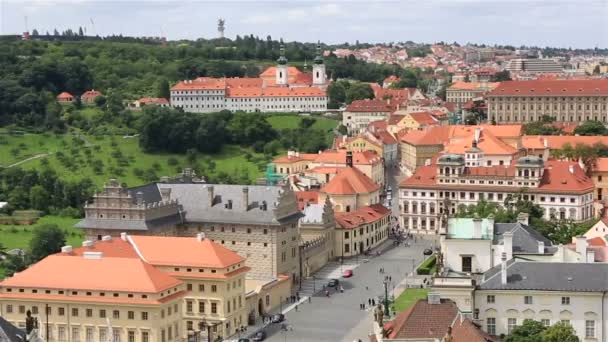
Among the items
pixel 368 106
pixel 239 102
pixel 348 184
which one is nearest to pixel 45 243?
pixel 348 184

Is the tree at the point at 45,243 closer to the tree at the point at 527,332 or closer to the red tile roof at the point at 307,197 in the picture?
the red tile roof at the point at 307,197

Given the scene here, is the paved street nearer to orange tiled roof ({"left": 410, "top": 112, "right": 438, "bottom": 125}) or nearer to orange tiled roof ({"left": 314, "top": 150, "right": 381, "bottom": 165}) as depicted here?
orange tiled roof ({"left": 314, "top": 150, "right": 381, "bottom": 165})

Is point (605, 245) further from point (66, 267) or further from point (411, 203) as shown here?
point (411, 203)

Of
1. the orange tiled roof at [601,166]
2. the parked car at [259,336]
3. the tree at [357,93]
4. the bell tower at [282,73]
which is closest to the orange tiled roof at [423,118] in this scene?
the tree at [357,93]

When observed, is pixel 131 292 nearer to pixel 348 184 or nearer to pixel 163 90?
pixel 348 184

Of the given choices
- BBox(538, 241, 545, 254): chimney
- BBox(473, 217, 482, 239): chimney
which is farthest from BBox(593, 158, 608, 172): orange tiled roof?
BBox(473, 217, 482, 239): chimney

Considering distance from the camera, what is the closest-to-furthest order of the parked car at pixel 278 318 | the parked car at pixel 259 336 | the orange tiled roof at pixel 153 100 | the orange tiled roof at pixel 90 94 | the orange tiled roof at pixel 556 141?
the parked car at pixel 259 336 → the parked car at pixel 278 318 → the orange tiled roof at pixel 556 141 → the orange tiled roof at pixel 153 100 → the orange tiled roof at pixel 90 94

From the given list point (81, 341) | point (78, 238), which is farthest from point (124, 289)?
point (78, 238)
